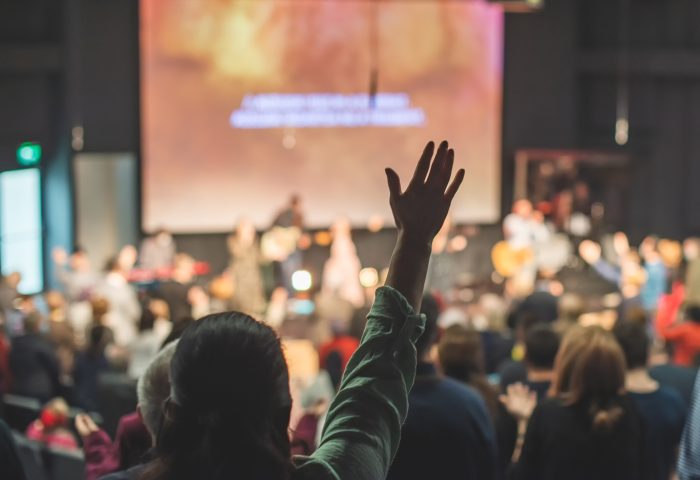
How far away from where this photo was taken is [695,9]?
16344 mm

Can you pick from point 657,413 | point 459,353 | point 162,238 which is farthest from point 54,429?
point 162,238

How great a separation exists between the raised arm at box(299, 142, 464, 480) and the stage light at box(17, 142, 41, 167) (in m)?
9.75

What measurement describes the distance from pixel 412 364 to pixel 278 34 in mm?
12899

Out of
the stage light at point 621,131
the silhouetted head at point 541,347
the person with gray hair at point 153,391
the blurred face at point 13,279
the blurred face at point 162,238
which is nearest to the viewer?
the person with gray hair at point 153,391

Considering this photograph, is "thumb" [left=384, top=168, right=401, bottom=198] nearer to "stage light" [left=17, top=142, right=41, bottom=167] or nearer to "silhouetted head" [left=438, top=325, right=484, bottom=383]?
"silhouetted head" [left=438, top=325, right=484, bottom=383]

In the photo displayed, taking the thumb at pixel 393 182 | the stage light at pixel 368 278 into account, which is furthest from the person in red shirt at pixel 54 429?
the stage light at pixel 368 278

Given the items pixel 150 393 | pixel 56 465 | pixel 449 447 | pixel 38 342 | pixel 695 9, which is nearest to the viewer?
pixel 150 393

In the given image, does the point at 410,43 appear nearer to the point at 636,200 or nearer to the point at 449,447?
the point at 636,200

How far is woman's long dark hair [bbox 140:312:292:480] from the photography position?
4.13 ft

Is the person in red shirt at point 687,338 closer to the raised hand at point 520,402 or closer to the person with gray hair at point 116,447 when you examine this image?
the raised hand at point 520,402

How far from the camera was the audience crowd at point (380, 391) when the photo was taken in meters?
1.28

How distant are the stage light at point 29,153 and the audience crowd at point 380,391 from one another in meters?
1.39

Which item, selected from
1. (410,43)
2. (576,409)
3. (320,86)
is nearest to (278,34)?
(320,86)

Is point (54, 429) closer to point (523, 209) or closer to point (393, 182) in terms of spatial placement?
point (393, 182)
